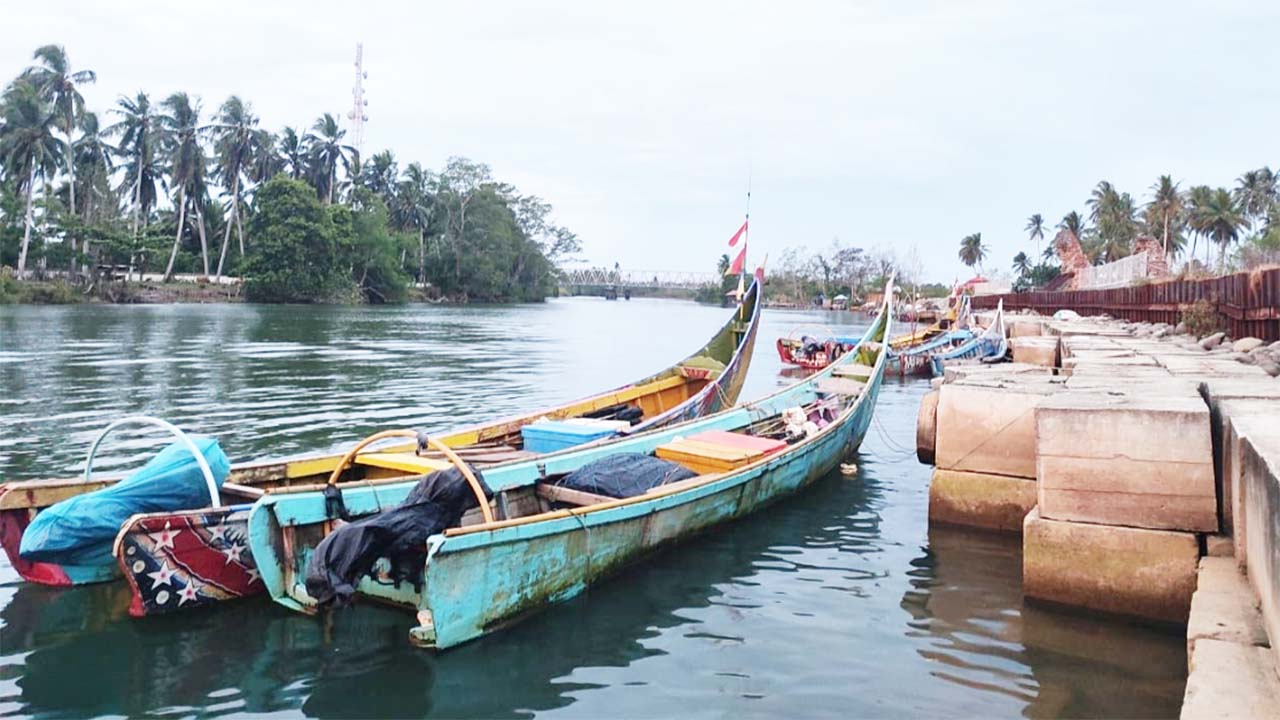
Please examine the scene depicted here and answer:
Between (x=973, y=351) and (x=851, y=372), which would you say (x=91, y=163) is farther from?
(x=851, y=372)

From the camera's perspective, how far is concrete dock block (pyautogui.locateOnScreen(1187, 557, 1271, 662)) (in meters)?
4.36

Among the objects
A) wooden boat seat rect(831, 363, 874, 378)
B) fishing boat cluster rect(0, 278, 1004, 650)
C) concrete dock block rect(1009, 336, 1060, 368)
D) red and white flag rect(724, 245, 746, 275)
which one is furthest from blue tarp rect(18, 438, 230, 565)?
concrete dock block rect(1009, 336, 1060, 368)

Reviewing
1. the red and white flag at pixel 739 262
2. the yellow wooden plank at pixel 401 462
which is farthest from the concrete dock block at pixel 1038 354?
the yellow wooden plank at pixel 401 462

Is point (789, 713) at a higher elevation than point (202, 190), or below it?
below

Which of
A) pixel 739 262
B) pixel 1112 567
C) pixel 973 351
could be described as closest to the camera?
pixel 1112 567

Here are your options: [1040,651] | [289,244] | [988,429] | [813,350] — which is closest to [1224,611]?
[1040,651]

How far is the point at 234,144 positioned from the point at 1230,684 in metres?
78.1

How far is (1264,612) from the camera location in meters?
4.31

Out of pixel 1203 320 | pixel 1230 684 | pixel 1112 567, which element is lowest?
pixel 1112 567

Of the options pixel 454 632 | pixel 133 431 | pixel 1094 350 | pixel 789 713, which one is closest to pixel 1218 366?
pixel 1094 350

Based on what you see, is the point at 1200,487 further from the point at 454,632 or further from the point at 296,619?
the point at 296,619

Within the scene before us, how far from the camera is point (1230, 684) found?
153 inches

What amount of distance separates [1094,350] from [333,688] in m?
12.4

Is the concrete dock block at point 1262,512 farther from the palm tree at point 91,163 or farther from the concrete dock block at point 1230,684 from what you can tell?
the palm tree at point 91,163
